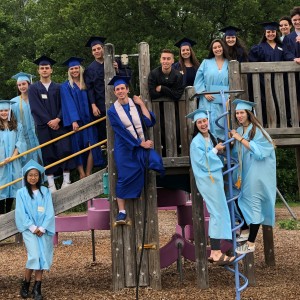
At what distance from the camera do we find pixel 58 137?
10.8m

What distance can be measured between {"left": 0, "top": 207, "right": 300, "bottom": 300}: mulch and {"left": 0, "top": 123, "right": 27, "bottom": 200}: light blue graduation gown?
4.82 ft

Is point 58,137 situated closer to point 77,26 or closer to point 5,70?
point 77,26

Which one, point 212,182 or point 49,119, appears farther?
point 49,119

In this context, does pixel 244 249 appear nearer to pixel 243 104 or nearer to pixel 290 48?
pixel 243 104

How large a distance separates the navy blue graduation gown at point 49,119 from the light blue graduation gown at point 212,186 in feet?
7.28

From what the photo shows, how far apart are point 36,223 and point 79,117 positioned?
162 centimetres

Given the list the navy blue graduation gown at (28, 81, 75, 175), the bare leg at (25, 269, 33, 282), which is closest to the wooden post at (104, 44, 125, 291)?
the navy blue graduation gown at (28, 81, 75, 175)

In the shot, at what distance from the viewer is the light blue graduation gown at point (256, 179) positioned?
31.1 feet

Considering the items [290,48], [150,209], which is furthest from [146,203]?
[290,48]

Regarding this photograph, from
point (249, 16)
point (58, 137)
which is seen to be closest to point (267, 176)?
point (58, 137)

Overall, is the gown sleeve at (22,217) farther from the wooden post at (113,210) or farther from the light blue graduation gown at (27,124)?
the light blue graduation gown at (27,124)

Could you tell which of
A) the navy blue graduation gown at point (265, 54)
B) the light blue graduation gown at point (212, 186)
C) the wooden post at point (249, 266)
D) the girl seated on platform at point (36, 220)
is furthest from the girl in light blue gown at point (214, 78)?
the girl seated on platform at point (36, 220)

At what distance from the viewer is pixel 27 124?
462 inches

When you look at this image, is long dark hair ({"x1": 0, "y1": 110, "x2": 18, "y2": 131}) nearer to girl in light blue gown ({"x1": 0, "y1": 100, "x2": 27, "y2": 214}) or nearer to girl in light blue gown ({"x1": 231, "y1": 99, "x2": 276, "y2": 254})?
girl in light blue gown ({"x1": 0, "y1": 100, "x2": 27, "y2": 214})
